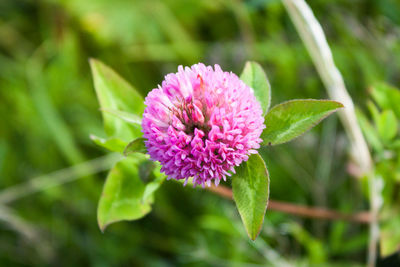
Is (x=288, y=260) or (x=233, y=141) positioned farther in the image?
(x=288, y=260)

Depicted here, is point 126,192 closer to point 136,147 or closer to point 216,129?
point 136,147

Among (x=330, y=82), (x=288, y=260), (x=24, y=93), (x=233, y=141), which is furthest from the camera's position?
(x=24, y=93)

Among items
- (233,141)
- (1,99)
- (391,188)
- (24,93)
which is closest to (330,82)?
(391,188)

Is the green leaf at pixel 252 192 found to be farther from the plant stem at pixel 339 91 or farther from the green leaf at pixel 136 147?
the plant stem at pixel 339 91

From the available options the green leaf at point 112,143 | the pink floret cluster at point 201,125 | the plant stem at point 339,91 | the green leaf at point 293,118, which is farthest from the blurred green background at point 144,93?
the green leaf at point 112,143

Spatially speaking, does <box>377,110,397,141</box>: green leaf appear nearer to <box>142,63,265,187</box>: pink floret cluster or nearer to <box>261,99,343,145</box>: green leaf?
<box>261,99,343,145</box>: green leaf

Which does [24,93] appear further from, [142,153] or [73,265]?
[142,153]

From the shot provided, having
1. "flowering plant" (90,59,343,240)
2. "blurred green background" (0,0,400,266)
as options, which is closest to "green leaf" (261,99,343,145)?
"flowering plant" (90,59,343,240)
